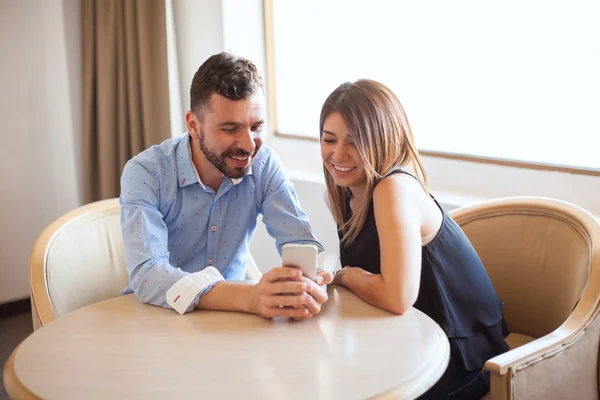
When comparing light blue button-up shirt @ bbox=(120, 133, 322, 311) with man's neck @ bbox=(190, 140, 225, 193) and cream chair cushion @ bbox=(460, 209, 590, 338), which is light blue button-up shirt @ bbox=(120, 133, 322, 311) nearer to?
man's neck @ bbox=(190, 140, 225, 193)

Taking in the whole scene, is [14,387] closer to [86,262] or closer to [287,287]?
[287,287]

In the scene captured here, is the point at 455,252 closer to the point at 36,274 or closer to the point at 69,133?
the point at 36,274

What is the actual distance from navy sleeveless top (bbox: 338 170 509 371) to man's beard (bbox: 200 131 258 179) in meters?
0.39

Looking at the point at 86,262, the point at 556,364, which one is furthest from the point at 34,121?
the point at 556,364

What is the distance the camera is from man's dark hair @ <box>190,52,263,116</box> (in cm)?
207

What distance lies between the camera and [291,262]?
5.88ft

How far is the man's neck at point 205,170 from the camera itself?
2.22 m

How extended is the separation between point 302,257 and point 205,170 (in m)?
0.60

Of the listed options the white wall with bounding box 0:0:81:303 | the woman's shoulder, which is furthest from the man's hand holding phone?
the white wall with bounding box 0:0:81:303

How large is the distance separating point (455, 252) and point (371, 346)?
57 cm

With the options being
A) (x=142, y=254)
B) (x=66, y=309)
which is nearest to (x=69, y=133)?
(x=66, y=309)

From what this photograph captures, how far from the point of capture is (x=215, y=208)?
2.24 m

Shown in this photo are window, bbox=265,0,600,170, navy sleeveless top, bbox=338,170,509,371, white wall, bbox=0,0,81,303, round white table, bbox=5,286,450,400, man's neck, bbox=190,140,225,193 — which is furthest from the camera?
white wall, bbox=0,0,81,303


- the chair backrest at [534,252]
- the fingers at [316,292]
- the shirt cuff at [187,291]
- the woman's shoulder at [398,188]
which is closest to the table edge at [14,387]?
the shirt cuff at [187,291]
